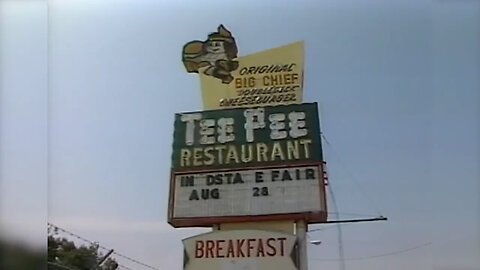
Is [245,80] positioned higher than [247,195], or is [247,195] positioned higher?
[245,80]

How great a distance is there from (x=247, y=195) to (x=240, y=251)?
405 millimetres

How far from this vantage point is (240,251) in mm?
5219

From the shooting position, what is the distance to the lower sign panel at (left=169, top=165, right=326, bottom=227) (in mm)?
5152

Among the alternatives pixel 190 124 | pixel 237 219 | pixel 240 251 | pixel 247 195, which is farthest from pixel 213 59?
pixel 240 251

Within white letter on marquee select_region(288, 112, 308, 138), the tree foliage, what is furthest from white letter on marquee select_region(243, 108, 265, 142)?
the tree foliage

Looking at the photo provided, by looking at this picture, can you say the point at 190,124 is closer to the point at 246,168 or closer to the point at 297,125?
the point at 246,168

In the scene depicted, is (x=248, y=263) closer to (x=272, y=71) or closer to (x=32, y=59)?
(x=272, y=71)

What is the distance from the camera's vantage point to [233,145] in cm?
529

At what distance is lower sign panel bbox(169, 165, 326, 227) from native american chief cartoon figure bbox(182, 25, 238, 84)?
726mm

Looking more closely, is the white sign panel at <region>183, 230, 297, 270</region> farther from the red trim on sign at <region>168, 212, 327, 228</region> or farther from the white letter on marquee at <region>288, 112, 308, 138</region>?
the white letter on marquee at <region>288, 112, 308, 138</region>

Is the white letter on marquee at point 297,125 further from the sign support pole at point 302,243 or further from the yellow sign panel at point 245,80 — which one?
the sign support pole at point 302,243

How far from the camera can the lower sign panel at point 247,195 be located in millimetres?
5152

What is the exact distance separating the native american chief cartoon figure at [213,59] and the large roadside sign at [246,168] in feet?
0.94

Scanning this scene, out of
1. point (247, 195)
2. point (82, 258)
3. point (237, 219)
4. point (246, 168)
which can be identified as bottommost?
point (82, 258)
